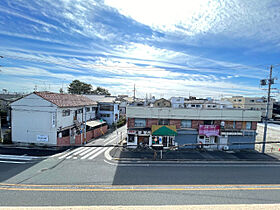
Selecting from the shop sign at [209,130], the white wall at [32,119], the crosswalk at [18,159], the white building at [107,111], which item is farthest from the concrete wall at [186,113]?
the white building at [107,111]

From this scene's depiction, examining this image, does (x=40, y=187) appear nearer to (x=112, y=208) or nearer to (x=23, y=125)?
(x=112, y=208)

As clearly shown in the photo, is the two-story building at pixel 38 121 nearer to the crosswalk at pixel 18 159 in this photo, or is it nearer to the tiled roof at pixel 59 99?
the tiled roof at pixel 59 99

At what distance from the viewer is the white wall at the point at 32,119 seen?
1938 cm

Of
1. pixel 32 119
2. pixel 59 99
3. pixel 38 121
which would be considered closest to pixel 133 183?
pixel 38 121

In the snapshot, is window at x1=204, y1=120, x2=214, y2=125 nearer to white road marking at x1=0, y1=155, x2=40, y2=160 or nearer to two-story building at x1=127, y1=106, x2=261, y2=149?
two-story building at x1=127, y1=106, x2=261, y2=149

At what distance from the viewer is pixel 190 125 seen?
69.0 ft

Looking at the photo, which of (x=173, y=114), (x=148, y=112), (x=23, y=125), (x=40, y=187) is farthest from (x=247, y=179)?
(x=23, y=125)

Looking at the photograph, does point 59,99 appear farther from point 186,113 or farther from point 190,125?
point 190,125

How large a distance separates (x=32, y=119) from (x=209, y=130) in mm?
26201

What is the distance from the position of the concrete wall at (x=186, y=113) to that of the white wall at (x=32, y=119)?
11.2 metres

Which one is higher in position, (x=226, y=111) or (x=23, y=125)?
(x=226, y=111)

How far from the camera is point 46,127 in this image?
766 inches

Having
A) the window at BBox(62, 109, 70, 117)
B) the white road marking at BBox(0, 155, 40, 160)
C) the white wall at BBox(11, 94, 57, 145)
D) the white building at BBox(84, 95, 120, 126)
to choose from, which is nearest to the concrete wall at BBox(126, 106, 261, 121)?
the window at BBox(62, 109, 70, 117)

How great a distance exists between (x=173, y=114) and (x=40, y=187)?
55.3 ft
